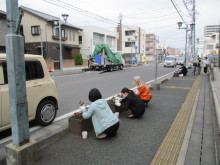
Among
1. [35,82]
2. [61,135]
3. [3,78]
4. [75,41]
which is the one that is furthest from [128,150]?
[75,41]

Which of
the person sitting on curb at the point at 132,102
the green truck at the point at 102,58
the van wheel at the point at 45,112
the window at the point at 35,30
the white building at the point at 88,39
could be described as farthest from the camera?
the white building at the point at 88,39

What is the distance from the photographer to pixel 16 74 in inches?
102

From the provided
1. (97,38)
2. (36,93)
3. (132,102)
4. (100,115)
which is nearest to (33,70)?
(36,93)

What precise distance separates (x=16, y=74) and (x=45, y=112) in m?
2.22

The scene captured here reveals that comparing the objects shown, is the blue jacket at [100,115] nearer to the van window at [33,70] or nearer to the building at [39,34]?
the van window at [33,70]

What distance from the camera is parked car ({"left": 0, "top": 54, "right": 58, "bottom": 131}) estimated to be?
3680mm

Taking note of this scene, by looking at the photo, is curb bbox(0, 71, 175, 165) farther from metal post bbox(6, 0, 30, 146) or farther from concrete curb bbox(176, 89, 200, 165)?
concrete curb bbox(176, 89, 200, 165)

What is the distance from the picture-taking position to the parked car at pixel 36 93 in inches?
145

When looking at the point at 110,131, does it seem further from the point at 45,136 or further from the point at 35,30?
the point at 35,30

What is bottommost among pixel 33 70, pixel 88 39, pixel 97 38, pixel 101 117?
pixel 101 117

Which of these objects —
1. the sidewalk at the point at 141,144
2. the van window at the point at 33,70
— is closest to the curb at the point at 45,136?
the sidewalk at the point at 141,144

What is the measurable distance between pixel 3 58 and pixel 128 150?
3.05 metres

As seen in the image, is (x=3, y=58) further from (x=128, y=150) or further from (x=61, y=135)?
(x=128, y=150)

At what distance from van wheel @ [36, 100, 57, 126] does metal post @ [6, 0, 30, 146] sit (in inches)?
67.6
